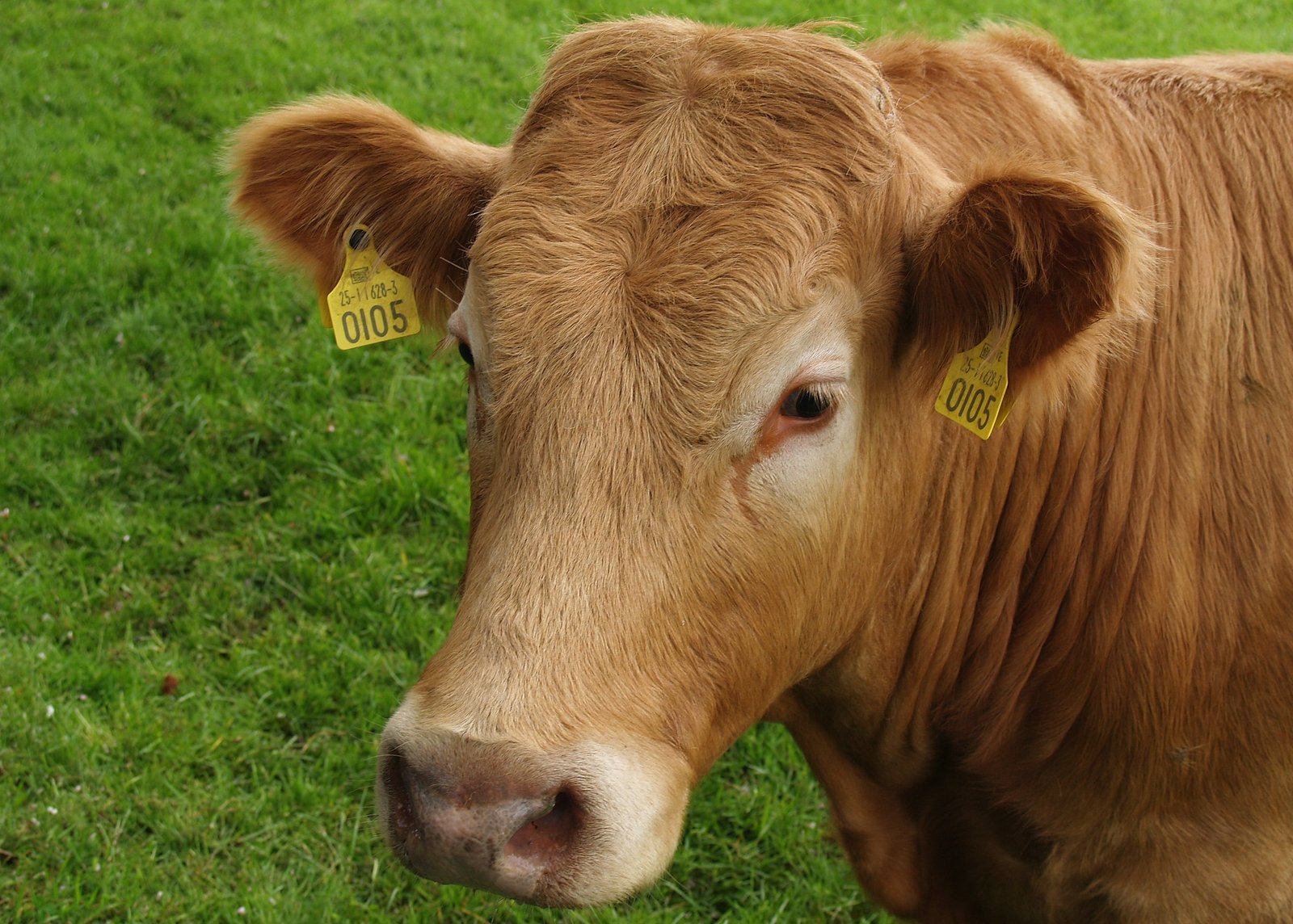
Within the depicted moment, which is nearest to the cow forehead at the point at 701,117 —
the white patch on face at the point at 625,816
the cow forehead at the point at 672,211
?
the cow forehead at the point at 672,211

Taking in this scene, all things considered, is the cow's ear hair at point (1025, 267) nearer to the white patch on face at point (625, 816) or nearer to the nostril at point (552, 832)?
the white patch on face at point (625, 816)

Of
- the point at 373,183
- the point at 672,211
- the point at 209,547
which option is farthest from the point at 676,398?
the point at 209,547

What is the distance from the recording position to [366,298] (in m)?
3.33

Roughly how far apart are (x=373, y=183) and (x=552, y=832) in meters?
1.84

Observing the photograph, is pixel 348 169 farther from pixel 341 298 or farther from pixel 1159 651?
pixel 1159 651

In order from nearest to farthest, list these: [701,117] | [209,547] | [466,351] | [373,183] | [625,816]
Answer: [625,816] → [701,117] → [466,351] → [373,183] → [209,547]

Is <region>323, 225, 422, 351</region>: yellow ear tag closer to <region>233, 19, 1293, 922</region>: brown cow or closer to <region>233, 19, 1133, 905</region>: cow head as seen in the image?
<region>233, 19, 1293, 922</region>: brown cow

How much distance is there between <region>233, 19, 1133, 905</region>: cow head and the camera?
220 cm

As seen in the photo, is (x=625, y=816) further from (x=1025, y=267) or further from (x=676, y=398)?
(x=1025, y=267)

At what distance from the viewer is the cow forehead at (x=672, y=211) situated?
2.35m

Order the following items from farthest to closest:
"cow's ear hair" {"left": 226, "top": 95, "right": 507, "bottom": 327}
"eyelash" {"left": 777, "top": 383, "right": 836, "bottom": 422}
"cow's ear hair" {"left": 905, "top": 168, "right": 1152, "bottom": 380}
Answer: "cow's ear hair" {"left": 226, "top": 95, "right": 507, "bottom": 327}, "eyelash" {"left": 777, "top": 383, "right": 836, "bottom": 422}, "cow's ear hair" {"left": 905, "top": 168, "right": 1152, "bottom": 380}

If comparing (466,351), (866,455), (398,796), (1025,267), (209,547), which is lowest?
(209,547)

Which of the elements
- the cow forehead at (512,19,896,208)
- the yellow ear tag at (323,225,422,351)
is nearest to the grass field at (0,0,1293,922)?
the cow forehead at (512,19,896,208)

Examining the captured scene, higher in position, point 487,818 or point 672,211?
point 672,211
